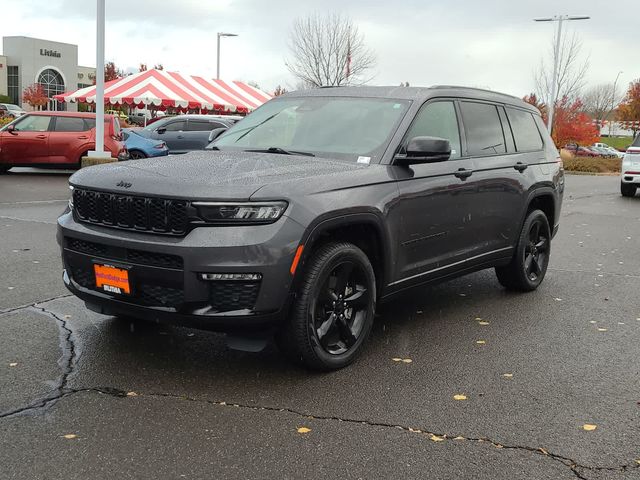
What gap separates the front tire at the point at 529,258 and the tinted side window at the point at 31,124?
14.6m

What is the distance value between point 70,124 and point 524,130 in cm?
1456

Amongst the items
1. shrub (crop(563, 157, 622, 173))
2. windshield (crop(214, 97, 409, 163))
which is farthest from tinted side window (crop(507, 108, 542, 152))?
shrub (crop(563, 157, 622, 173))

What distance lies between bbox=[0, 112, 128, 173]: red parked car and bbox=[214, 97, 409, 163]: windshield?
12.7 metres

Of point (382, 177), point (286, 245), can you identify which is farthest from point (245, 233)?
point (382, 177)

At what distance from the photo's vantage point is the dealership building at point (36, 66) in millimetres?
85562

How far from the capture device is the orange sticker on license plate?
4082mm

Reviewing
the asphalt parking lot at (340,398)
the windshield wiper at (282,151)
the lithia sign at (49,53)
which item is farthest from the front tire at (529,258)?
the lithia sign at (49,53)

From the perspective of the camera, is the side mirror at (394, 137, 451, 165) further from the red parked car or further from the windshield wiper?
the red parked car

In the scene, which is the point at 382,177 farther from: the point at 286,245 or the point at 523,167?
the point at 523,167

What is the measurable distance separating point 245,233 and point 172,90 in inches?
1020

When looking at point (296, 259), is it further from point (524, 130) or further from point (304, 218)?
point (524, 130)

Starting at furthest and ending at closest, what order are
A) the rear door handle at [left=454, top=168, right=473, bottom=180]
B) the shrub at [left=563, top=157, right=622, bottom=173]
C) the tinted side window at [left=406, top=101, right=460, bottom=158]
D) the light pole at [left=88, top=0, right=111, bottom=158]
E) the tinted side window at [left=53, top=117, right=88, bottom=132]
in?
the shrub at [left=563, top=157, right=622, bottom=173]
the tinted side window at [left=53, top=117, right=88, bottom=132]
the light pole at [left=88, top=0, right=111, bottom=158]
the rear door handle at [left=454, top=168, right=473, bottom=180]
the tinted side window at [left=406, top=101, right=460, bottom=158]

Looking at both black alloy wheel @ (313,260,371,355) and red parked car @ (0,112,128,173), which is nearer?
black alloy wheel @ (313,260,371,355)

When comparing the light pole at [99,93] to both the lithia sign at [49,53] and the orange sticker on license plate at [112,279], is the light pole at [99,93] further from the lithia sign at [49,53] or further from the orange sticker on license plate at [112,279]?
the lithia sign at [49,53]
